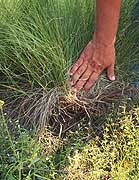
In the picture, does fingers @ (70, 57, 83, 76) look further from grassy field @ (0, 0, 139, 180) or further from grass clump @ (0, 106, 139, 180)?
grass clump @ (0, 106, 139, 180)

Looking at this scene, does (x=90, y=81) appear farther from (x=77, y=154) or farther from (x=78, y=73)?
(x=77, y=154)

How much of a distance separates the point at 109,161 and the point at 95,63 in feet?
1.40

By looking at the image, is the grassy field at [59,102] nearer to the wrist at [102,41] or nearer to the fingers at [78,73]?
the fingers at [78,73]

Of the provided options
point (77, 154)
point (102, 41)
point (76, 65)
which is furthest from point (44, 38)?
point (77, 154)

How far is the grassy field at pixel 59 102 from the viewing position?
2.25m

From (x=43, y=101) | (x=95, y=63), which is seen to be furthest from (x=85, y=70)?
(x=43, y=101)

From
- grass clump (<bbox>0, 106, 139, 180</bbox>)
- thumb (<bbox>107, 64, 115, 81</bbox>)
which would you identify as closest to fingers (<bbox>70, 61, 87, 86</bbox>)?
thumb (<bbox>107, 64, 115, 81</bbox>)

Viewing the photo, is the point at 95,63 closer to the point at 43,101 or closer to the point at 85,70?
the point at 85,70

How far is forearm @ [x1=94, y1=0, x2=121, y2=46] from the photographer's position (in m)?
2.19

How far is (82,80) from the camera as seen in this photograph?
248cm

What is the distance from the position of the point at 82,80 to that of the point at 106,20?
1.12 feet

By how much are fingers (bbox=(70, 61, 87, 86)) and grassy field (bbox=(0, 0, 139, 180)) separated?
0.11 feet

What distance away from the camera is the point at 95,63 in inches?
95.7

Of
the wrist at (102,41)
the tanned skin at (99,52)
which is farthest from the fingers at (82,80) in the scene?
the wrist at (102,41)
